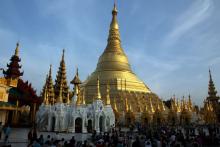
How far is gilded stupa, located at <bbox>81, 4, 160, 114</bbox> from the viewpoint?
44.6m

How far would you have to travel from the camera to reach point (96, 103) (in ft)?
93.6

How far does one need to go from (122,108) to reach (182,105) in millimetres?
11787

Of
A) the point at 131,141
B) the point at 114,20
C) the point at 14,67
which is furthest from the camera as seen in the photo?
the point at 114,20

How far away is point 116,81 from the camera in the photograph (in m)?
48.7

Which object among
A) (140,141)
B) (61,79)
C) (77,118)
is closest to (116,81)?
(61,79)

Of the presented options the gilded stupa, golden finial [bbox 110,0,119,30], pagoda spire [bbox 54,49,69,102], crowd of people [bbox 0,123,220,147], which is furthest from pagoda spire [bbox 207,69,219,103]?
crowd of people [bbox 0,123,220,147]

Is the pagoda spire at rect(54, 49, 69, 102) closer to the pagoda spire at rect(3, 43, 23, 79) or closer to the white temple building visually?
the pagoda spire at rect(3, 43, 23, 79)

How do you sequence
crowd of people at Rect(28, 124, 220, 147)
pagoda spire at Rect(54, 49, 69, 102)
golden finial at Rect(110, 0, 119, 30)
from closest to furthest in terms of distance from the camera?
crowd of people at Rect(28, 124, 220, 147)
pagoda spire at Rect(54, 49, 69, 102)
golden finial at Rect(110, 0, 119, 30)

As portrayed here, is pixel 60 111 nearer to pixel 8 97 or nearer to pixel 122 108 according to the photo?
→ pixel 8 97

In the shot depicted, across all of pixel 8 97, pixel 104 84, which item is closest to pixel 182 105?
pixel 104 84

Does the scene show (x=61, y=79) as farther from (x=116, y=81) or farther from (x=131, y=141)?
(x=131, y=141)

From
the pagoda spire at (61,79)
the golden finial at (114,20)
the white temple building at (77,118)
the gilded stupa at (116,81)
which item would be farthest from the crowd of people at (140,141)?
the golden finial at (114,20)

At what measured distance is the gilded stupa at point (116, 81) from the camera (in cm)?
4458

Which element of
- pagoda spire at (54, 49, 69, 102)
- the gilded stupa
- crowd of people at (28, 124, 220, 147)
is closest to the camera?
crowd of people at (28, 124, 220, 147)
